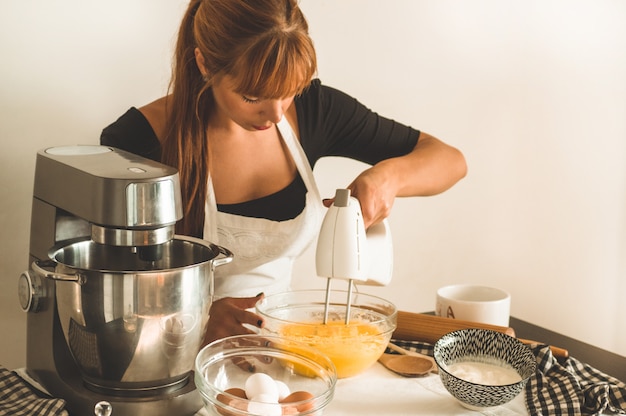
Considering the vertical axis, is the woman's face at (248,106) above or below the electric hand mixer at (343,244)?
above

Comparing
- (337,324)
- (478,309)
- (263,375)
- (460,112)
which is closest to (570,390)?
(478,309)

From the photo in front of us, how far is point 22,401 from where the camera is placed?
1.02 m

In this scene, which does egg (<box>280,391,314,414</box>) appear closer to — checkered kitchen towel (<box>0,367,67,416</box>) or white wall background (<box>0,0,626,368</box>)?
checkered kitchen towel (<box>0,367,67,416</box>)

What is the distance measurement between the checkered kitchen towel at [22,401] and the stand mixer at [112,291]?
31 millimetres

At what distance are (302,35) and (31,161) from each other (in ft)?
2.27

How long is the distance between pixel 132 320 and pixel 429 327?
57 centimetres

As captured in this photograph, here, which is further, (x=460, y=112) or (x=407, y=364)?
(x=460, y=112)

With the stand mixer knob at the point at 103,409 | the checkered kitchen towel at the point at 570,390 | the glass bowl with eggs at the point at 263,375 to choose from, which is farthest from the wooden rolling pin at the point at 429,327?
the stand mixer knob at the point at 103,409

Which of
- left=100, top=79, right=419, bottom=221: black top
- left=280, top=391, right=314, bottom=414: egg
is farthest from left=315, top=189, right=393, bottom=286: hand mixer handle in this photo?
left=100, top=79, right=419, bottom=221: black top

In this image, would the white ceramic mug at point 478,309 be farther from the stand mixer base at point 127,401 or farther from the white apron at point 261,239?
the stand mixer base at point 127,401

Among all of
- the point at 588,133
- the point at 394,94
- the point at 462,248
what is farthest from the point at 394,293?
the point at 588,133

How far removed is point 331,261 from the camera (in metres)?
1.09

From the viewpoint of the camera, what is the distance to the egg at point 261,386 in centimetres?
95

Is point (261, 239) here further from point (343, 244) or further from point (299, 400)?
point (299, 400)
